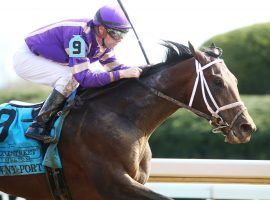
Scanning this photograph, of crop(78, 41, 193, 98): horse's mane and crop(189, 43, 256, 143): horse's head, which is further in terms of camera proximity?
crop(78, 41, 193, 98): horse's mane

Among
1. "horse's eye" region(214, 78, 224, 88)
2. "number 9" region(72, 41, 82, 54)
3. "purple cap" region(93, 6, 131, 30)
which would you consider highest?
"purple cap" region(93, 6, 131, 30)

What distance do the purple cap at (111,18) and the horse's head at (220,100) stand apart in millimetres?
531

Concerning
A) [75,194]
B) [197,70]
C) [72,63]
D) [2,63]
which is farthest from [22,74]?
[2,63]

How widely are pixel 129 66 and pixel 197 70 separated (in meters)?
0.70

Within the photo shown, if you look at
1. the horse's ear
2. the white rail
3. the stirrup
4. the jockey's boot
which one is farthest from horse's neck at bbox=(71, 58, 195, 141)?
the white rail

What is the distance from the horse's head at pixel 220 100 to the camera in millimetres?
5422

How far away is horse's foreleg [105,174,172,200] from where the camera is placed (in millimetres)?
5363

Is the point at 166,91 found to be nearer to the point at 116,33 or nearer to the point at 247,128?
the point at 116,33

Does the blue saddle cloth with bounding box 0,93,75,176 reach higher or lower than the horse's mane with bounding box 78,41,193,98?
lower

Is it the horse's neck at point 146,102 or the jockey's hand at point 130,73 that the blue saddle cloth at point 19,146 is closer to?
the horse's neck at point 146,102

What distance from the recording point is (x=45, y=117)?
5707mm

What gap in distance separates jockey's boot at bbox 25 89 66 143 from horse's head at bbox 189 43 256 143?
101cm

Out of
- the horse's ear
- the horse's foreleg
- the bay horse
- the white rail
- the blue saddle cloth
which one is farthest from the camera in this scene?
the white rail

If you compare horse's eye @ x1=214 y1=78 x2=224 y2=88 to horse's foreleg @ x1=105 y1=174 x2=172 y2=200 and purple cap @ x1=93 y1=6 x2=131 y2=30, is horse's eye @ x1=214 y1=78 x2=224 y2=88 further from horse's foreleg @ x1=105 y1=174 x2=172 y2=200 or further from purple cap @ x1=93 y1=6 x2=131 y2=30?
horse's foreleg @ x1=105 y1=174 x2=172 y2=200
